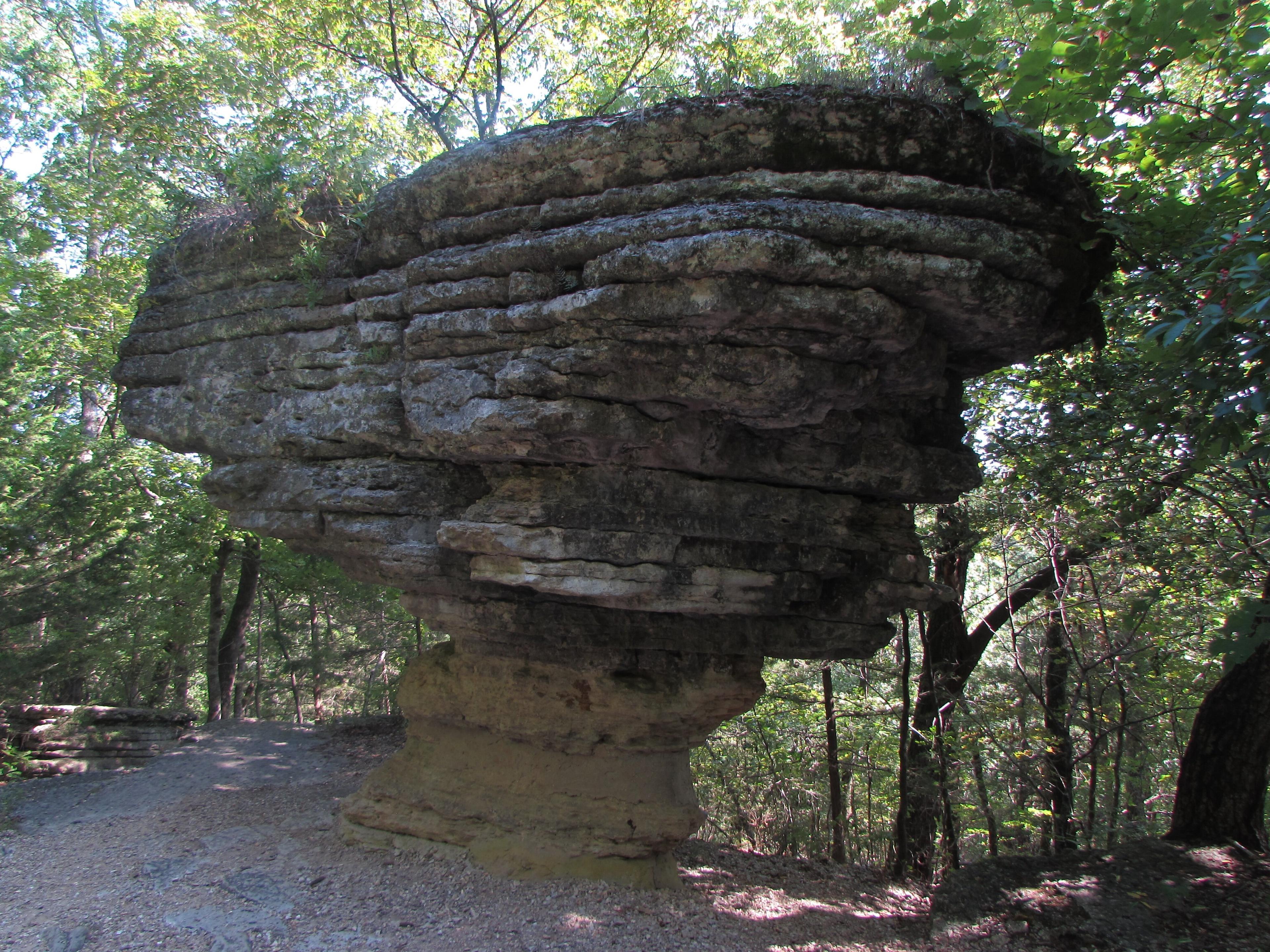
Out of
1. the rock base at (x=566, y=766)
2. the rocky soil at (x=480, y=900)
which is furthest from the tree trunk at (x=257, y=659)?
the rock base at (x=566, y=766)

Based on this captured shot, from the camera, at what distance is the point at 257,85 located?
361 inches

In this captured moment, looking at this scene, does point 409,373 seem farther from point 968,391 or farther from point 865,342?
point 968,391

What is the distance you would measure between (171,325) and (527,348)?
14.4 feet

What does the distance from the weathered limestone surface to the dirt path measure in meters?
1.05

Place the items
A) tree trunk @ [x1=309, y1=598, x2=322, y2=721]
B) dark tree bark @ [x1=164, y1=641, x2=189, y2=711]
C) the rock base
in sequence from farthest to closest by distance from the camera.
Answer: tree trunk @ [x1=309, y1=598, x2=322, y2=721]
dark tree bark @ [x1=164, y1=641, x2=189, y2=711]
the rock base

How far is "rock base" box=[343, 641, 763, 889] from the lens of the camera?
7023 mm

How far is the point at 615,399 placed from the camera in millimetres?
5301

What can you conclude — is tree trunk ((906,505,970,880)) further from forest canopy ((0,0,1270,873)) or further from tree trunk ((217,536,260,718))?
tree trunk ((217,536,260,718))

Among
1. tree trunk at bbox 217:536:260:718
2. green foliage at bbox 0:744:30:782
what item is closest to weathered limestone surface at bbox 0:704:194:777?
green foliage at bbox 0:744:30:782

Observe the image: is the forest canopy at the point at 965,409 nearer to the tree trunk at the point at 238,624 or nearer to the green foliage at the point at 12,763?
the tree trunk at the point at 238,624

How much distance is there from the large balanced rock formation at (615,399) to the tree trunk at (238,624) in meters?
8.50

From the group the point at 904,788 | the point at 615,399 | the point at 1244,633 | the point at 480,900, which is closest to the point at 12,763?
the point at 480,900

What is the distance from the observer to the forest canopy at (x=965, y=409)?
15.8 feet

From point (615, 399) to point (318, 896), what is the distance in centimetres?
508
